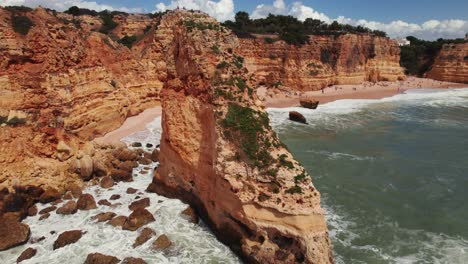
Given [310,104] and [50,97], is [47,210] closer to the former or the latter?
[50,97]

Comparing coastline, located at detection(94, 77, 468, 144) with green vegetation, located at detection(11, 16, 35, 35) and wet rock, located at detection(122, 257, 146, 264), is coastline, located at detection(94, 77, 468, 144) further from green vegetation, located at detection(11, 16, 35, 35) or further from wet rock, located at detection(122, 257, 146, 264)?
wet rock, located at detection(122, 257, 146, 264)

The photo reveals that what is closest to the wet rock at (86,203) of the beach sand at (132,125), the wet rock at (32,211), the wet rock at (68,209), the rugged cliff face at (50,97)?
the wet rock at (68,209)

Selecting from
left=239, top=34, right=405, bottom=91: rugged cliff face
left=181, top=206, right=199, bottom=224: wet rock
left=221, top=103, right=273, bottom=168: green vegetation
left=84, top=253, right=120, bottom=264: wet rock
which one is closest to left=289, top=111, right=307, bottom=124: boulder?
left=239, top=34, right=405, bottom=91: rugged cliff face

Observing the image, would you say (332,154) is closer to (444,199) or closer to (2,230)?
(444,199)

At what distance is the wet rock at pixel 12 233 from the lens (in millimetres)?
11852

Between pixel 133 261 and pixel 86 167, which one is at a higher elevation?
pixel 86 167

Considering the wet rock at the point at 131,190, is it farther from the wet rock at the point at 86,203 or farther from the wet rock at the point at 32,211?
the wet rock at the point at 32,211

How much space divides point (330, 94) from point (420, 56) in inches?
1415

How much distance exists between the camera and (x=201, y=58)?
1358cm

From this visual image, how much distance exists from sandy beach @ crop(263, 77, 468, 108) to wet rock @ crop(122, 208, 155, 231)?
31.9 metres

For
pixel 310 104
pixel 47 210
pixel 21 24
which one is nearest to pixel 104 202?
pixel 47 210

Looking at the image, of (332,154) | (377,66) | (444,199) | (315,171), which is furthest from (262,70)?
(444,199)

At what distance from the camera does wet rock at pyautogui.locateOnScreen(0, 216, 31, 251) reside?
11852 millimetres

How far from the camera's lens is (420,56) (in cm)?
7581
